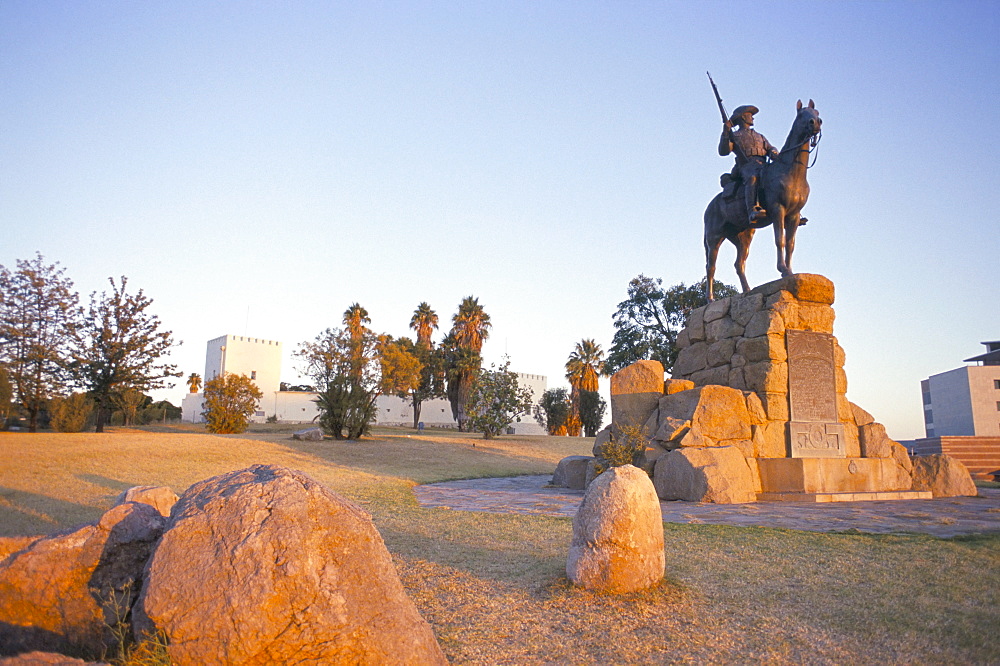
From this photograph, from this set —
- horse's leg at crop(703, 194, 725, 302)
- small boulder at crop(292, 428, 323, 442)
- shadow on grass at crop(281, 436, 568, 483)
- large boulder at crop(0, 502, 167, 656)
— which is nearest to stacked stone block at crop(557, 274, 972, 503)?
horse's leg at crop(703, 194, 725, 302)

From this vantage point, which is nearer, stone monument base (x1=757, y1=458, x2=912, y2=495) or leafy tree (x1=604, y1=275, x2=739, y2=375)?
stone monument base (x1=757, y1=458, x2=912, y2=495)

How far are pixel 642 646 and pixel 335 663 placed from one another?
5.51ft

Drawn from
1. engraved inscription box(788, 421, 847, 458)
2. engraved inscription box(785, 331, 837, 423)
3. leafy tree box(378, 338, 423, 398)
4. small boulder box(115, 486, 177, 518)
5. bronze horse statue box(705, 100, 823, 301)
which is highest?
bronze horse statue box(705, 100, 823, 301)

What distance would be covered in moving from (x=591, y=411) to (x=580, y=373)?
2763 mm

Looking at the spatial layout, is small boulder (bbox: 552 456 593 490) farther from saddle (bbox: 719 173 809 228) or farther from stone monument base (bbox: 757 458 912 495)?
saddle (bbox: 719 173 809 228)

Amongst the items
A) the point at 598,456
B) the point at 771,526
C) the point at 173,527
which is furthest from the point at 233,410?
the point at 173,527

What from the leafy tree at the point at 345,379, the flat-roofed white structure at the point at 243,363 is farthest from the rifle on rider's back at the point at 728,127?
the flat-roofed white structure at the point at 243,363

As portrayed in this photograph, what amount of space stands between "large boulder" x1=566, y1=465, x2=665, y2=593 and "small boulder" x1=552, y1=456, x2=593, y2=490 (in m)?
7.58

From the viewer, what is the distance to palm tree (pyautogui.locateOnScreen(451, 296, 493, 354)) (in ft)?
138

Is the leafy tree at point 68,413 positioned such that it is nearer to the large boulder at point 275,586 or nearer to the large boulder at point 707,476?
the large boulder at point 707,476

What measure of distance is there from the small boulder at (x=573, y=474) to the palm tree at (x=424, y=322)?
33.6 meters

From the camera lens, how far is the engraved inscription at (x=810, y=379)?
10562 millimetres

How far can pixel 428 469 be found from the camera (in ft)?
52.7

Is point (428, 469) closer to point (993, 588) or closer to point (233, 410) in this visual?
point (233, 410)
